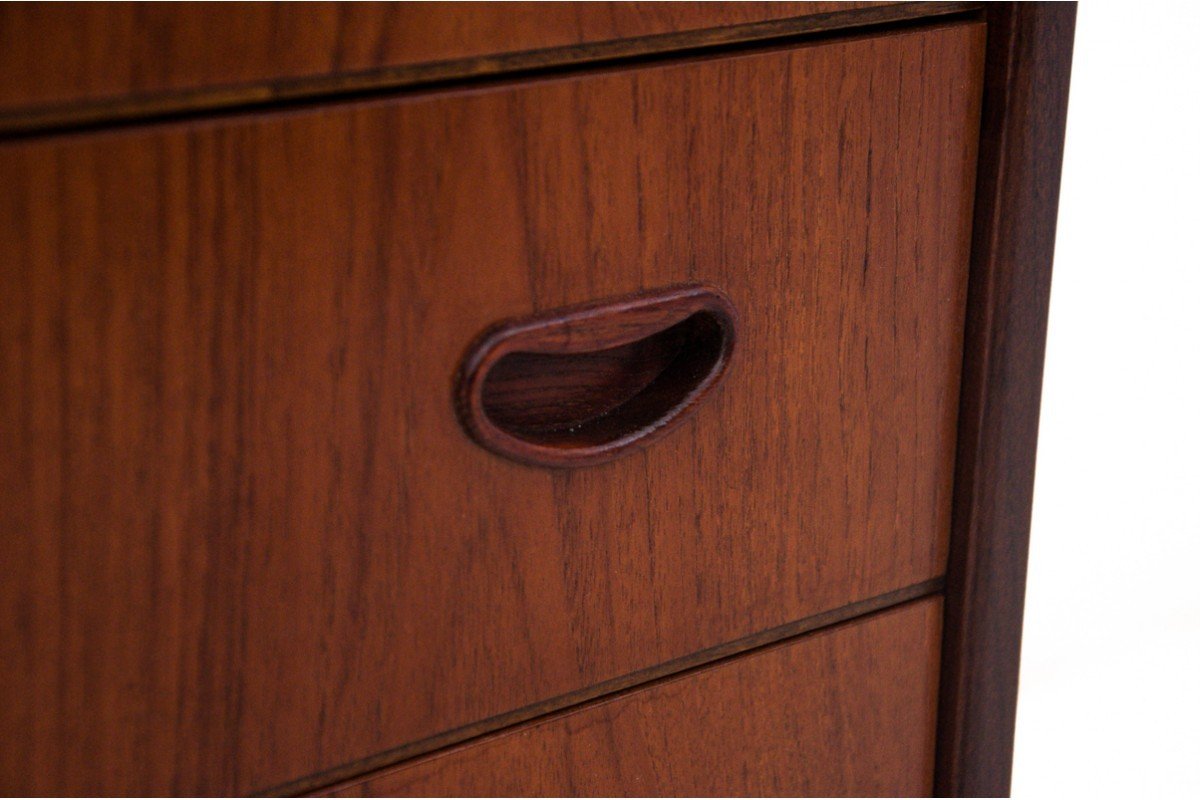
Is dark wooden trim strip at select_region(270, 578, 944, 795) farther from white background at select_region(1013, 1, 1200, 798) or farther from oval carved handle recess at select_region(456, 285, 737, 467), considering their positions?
white background at select_region(1013, 1, 1200, 798)

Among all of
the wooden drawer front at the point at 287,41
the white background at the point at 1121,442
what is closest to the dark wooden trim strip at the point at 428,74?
the wooden drawer front at the point at 287,41

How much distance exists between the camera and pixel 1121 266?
2.42 feet

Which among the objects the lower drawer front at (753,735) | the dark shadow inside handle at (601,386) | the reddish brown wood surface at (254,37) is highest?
the reddish brown wood surface at (254,37)

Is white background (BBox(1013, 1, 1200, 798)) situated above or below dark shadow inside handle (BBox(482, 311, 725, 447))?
above

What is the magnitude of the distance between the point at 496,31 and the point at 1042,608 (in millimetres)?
606

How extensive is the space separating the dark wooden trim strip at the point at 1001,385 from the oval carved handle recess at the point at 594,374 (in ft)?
0.31

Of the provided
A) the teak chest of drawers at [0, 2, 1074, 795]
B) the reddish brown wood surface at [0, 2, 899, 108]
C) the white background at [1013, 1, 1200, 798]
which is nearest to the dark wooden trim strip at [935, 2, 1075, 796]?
the teak chest of drawers at [0, 2, 1074, 795]

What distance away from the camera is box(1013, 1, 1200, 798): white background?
700 millimetres

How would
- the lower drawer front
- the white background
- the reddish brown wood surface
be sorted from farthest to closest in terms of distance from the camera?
the white background < the lower drawer front < the reddish brown wood surface

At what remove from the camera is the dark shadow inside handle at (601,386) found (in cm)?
36

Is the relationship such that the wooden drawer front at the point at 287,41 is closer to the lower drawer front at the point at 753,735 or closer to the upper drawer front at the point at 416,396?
the upper drawer front at the point at 416,396

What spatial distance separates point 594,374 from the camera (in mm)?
371

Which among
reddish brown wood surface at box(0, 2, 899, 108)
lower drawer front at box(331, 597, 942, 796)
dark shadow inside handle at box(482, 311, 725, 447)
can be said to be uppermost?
reddish brown wood surface at box(0, 2, 899, 108)

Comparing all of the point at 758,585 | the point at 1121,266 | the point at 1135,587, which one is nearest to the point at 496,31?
the point at 758,585
